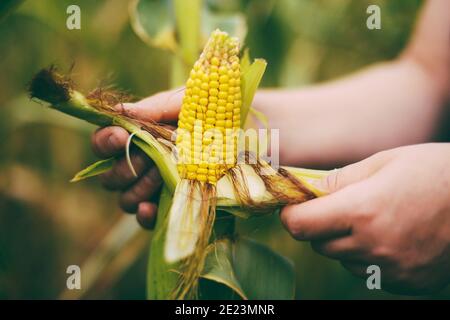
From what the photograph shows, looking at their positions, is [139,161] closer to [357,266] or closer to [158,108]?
[158,108]

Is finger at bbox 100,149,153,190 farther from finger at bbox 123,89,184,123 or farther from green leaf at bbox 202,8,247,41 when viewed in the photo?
green leaf at bbox 202,8,247,41

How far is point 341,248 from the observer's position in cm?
64

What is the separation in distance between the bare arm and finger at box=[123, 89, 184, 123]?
299mm

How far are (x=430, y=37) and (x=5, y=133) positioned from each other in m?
1.14

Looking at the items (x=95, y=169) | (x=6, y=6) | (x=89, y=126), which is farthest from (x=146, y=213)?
(x=89, y=126)

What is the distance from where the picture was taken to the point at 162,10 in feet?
3.33

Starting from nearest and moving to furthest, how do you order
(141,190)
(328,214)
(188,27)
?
(328,214)
(141,190)
(188,27)

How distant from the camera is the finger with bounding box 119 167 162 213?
777mm

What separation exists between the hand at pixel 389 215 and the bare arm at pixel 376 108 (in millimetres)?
340

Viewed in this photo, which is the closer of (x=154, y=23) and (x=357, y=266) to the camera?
(x=357, y=266)

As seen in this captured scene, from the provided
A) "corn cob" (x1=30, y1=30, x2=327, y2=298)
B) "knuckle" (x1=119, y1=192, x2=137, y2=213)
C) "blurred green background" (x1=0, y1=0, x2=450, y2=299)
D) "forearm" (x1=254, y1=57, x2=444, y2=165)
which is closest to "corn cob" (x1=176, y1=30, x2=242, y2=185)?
"corn cob" (x1=30, y1=30, x2=327, y2=298)

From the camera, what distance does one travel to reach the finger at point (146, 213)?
Answer: 0.82 m

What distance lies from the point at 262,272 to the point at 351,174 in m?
0.22

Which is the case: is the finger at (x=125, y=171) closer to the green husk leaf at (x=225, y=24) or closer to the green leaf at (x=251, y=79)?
the green leaf at (x=251, y=79)
